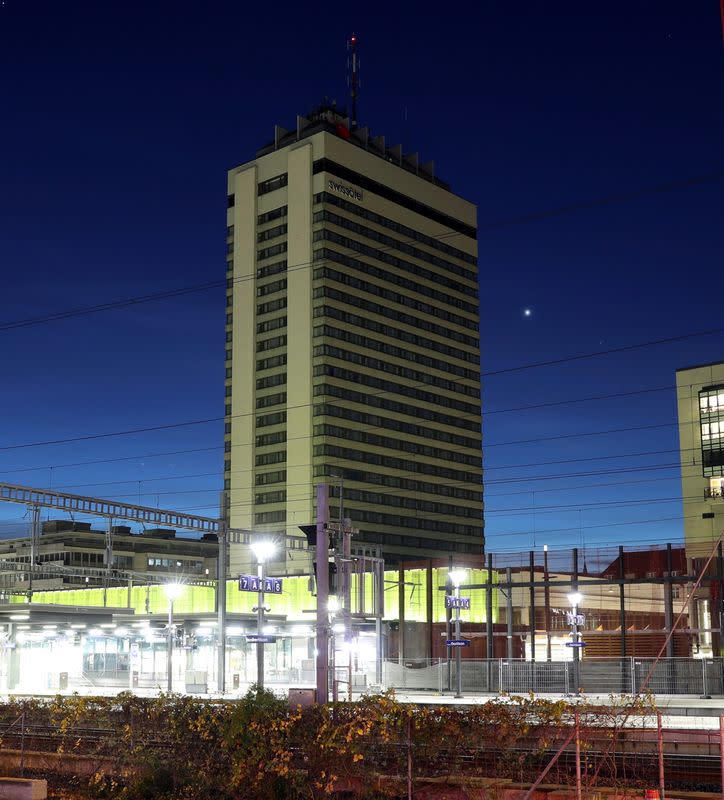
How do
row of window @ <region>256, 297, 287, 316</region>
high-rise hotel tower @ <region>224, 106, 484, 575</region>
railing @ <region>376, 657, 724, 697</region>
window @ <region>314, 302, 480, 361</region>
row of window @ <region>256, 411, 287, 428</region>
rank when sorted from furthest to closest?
row of window @ <region>256, 297, 287, 316</region>, window @ <region>314, 302, 480, 361</region>, row of window @ <region>256, 411, 287, 428</region>, high-rise hotel tower @ <region>224, 106, 484, 575</region>, railing @ <region>376, 657, 724, 697</region>

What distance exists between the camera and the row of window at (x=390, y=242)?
497 ft

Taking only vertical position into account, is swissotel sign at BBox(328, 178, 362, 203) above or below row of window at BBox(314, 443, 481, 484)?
Result: above

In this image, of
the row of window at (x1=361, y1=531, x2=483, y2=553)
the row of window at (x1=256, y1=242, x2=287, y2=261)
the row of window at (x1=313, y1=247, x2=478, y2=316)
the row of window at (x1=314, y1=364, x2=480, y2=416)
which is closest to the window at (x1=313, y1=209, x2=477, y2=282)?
the row of window at (x1=313, y1=247, x2=478, y2=316)

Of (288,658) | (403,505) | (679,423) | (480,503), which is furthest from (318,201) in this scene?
(288,658)

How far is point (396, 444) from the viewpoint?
161750mm

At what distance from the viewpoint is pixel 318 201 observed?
151500 mm

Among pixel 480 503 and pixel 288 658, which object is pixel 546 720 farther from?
pixel 480 503

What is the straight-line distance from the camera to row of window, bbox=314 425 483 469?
149 m

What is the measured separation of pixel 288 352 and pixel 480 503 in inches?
1900

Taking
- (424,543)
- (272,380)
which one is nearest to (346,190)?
(272,380)

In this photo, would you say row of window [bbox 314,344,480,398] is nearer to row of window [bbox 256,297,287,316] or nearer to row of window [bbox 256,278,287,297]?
row of window [bbox 256,297,287,316]

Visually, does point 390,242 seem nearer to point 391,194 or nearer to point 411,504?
point 391,194

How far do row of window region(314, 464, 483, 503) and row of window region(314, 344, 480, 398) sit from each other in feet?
44.5

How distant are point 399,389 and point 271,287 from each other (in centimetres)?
2473
